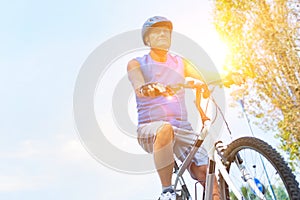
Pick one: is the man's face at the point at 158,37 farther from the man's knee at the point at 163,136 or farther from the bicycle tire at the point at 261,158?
the bicycle tire at the point at 261,158

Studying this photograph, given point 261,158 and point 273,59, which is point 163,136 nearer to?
point 261,158

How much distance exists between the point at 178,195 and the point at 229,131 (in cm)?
55

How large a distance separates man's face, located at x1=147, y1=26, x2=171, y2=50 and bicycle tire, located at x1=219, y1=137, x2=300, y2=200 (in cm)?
92

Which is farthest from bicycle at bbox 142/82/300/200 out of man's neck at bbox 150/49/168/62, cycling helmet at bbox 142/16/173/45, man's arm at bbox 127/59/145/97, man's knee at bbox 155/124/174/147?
cycling helmet at bbox 142/16/173/45

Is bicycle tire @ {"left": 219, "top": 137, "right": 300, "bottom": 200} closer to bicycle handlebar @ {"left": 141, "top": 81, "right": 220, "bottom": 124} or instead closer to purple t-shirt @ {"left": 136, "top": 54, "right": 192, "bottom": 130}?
bicycle handlebar @ {"left": 141, "top": 81, "right": 220, "bottom": 124}

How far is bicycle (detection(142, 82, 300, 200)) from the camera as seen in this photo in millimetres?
1861

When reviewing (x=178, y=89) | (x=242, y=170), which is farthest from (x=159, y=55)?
(x=242, y=170)

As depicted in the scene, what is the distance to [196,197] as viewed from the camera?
256cm

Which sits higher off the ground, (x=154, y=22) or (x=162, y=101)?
(x=154, y=22)

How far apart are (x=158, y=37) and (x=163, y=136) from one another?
76cm

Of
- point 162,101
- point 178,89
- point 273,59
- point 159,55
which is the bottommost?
point 178,89

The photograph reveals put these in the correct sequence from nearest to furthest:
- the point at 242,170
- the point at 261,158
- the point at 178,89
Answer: the point at 261,158
the point at 242,170
the point at 178,89

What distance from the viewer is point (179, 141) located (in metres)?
2.66

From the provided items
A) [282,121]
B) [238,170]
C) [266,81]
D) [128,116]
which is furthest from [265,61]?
[238,170]
